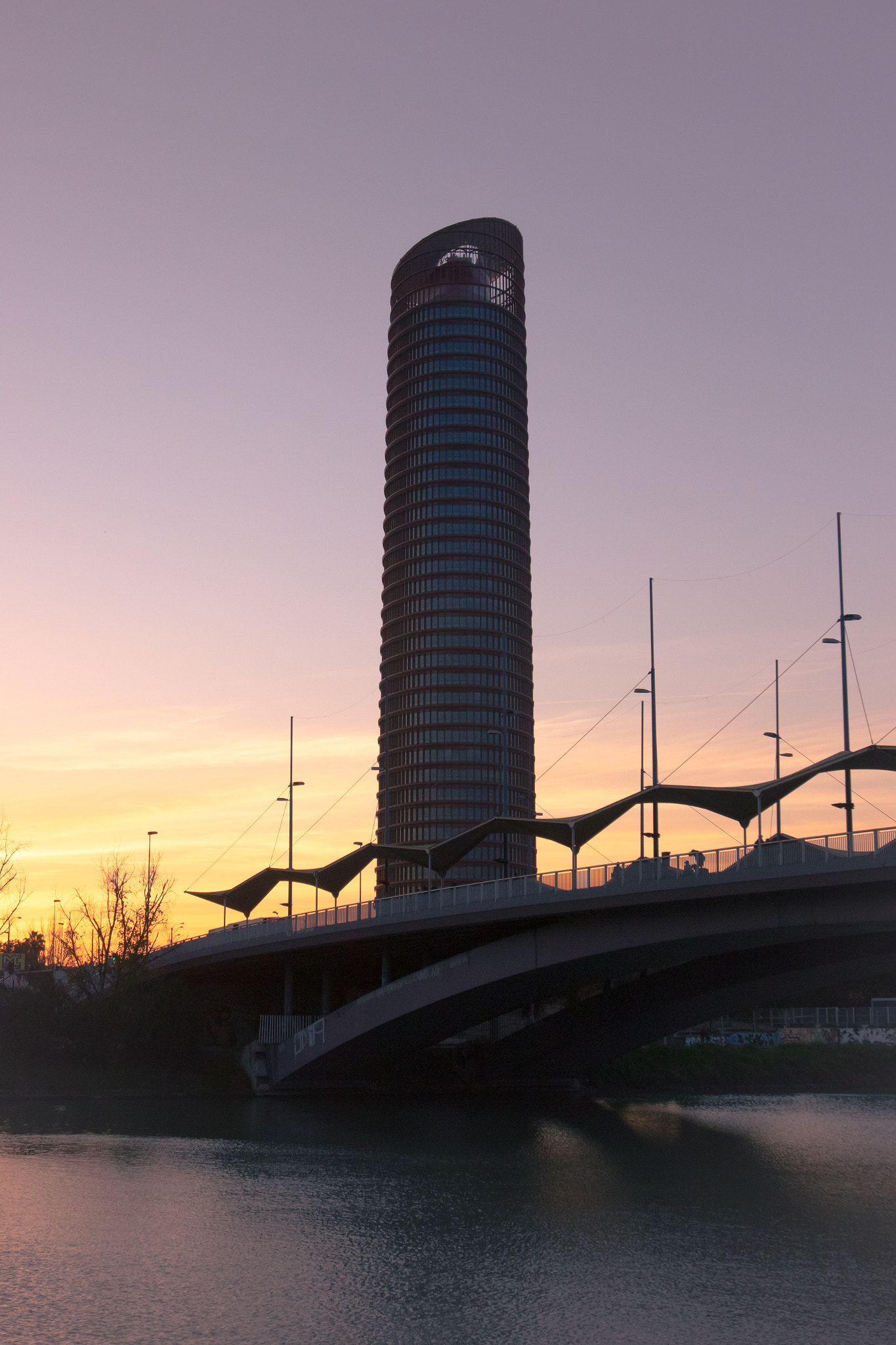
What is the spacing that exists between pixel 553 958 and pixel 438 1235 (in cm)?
3059

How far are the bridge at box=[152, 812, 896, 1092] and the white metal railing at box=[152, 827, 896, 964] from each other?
9 centimetres

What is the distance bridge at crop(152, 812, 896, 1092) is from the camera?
178ft

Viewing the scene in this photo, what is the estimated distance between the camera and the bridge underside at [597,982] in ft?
187

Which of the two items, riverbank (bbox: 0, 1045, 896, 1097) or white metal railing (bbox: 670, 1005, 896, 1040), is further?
white metal railing (bbox: 670, 1005, 896, 1040)

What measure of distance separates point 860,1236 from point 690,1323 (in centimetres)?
1188

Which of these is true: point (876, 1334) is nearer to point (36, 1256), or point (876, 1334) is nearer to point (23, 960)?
point (36, 1256)

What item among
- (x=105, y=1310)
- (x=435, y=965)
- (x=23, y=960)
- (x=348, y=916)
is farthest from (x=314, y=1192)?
(x=23, y=960)

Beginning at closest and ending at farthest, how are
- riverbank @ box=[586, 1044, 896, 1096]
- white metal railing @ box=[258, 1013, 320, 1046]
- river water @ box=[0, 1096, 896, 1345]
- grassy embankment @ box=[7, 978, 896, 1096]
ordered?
river water @ box=[0, 1096, 896, 1345], grassy embankment @ box=[7, 978, 896, 1096], white metal railing @ box=[258, 1013, 320, 1046], riverbank @ box=[586, 1044, 896, 1096]

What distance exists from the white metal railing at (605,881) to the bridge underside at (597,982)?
7.15 feet

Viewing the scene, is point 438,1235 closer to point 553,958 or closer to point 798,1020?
A: point 553,958

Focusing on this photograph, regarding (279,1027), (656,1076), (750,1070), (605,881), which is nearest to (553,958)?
(605,881)

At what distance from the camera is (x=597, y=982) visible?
3002 inches

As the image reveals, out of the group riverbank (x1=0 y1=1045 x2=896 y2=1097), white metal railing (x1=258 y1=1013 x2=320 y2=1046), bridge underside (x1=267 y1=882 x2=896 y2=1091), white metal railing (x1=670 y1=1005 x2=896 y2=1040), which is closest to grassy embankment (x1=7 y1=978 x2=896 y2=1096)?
riverbank (x1=0 y1=1045 x2=896 y2=1097)

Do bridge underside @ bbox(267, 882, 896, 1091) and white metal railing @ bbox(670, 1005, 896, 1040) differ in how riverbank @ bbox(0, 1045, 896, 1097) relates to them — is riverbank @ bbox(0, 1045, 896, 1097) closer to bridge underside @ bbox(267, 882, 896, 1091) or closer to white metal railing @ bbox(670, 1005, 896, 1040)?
bridge underside @ bbox(267, 882, 896, 1091)
